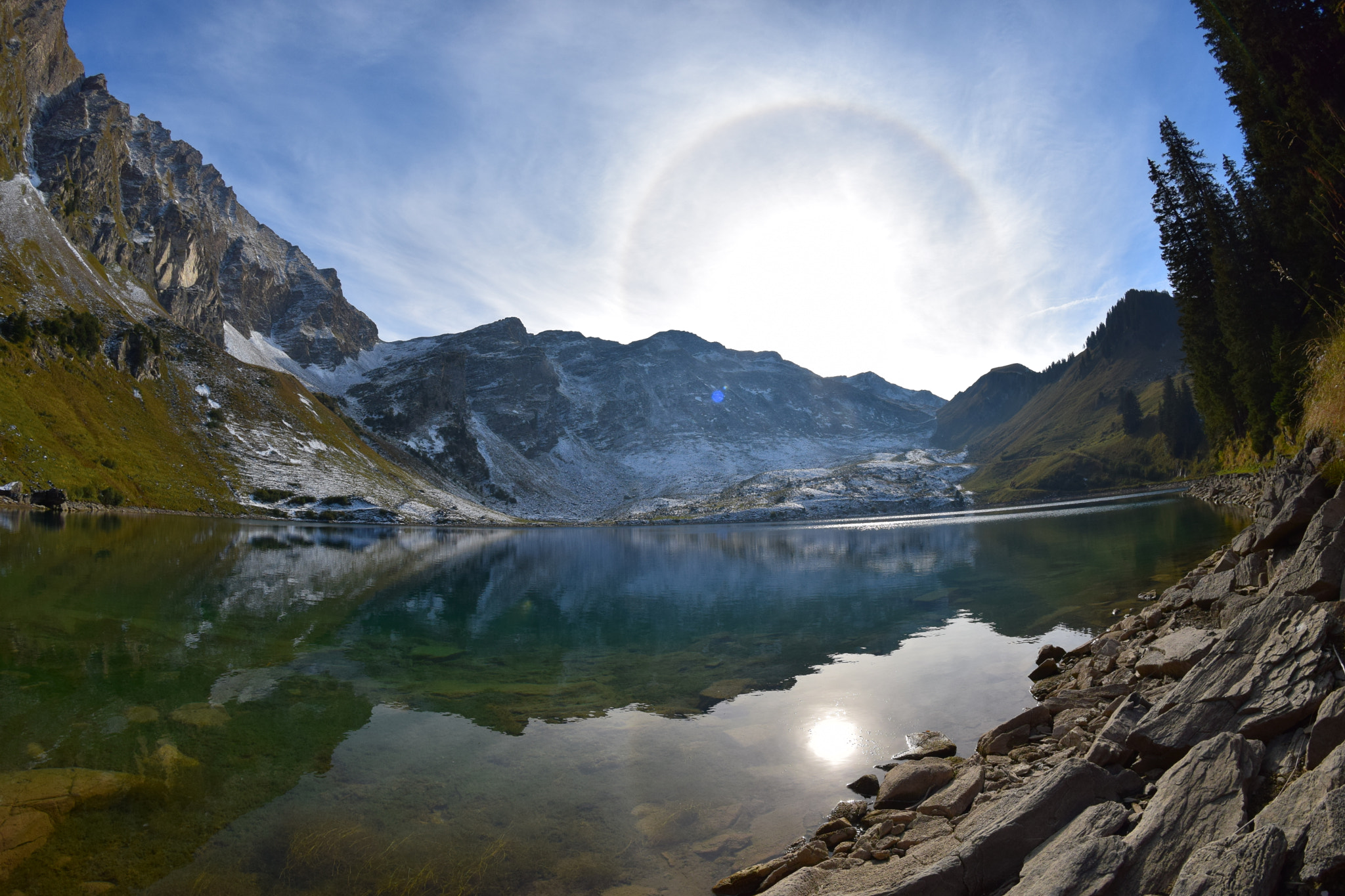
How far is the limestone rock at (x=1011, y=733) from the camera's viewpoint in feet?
47.0

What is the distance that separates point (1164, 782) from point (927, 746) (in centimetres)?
854

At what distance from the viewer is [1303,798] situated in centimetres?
630

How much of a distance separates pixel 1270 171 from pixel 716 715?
4137 cm

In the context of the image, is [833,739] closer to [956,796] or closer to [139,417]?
[956,796]

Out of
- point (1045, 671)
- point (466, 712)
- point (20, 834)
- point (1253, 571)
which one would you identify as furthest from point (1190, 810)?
point (466, 712)

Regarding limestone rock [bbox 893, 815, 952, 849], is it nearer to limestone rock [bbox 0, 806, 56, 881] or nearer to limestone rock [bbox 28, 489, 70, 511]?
limestone rock [bbox 0, 806, 56, 881]

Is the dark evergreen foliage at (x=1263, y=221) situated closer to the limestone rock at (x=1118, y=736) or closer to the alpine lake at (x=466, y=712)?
the limestone rock at (x=1118, y=736)

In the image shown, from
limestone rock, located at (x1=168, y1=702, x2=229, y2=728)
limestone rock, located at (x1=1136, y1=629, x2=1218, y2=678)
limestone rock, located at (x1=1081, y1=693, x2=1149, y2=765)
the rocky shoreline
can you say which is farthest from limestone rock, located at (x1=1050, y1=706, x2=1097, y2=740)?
limestone rock, located at (x1=168, y1=702, x2=229, y2=728)

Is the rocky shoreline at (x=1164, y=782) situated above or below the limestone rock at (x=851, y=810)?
above

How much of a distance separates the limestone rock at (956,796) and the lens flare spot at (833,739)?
171 inches

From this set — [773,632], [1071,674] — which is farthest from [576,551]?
[1071,674]

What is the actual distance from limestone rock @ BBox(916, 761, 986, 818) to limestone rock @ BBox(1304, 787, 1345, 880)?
20.5ft

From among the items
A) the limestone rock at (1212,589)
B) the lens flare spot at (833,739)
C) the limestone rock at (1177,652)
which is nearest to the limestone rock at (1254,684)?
the limestone rock at (1177,652)

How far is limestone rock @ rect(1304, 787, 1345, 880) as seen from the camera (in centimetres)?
536
